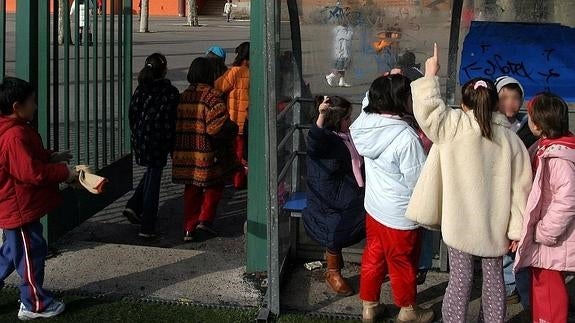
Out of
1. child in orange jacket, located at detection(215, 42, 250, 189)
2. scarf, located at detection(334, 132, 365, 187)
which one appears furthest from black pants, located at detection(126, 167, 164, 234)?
scarf, located at detection(334, 132, 365, 187)

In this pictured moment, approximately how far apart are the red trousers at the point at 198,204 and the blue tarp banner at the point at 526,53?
2.04 m

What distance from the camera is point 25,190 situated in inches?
173

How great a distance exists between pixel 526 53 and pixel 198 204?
2531 millimetres

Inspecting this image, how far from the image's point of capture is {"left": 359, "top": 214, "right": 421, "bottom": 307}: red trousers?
4.35 metres

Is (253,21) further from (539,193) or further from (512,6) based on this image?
(539,193)

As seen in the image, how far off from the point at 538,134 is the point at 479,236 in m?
0.59

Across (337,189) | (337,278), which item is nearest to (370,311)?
(337,278)

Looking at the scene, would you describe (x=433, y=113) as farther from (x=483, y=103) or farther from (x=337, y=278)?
(x=337, y=278)

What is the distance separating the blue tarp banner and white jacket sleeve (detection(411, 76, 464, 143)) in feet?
4.38

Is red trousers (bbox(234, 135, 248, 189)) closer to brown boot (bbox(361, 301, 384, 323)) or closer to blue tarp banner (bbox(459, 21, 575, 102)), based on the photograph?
blue tarp banner (bbox(459, 21, 575, 102))

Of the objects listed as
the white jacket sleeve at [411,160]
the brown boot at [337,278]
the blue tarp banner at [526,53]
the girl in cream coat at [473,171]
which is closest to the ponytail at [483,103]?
the girl in cream coat at [473,171]

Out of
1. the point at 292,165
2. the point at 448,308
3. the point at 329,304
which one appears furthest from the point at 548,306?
the point at 292,165

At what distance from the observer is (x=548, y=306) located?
4141mm

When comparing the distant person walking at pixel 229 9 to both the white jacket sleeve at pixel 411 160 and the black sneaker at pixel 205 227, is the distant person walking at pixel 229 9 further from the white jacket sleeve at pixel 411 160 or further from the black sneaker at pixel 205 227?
the white jacket sleeve at pixel 411 160
